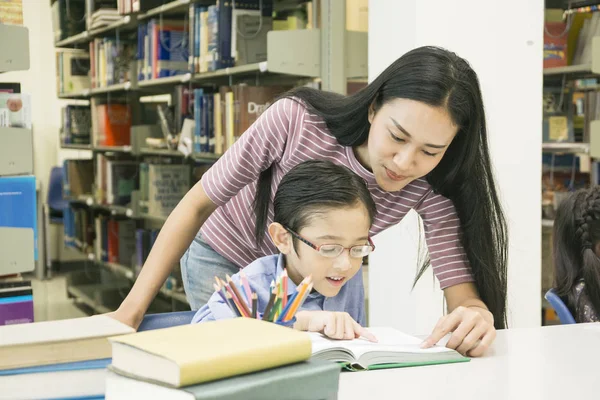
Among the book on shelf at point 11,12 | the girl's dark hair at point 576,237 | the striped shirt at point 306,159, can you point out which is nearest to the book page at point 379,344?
the striped shirt at point 306,159

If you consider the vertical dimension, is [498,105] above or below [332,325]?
above

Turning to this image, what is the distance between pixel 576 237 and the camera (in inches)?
87.4

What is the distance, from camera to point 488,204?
1.56 meters

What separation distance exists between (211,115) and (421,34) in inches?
49.0

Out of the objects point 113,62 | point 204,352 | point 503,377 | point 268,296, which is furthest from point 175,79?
point 204,352

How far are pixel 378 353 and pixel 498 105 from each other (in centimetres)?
189

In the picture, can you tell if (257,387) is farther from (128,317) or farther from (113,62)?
(113,62)

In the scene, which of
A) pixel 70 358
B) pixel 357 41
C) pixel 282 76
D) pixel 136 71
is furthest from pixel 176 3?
pixel 70 358

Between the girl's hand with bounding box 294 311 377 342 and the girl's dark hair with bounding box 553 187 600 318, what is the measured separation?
106 centimetres

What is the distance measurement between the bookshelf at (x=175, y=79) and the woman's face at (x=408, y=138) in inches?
68.6

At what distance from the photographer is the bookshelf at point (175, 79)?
3.22 metres

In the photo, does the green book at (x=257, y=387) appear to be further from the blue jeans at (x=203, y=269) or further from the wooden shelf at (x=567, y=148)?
the wooden shelf at (x=567, y=148)

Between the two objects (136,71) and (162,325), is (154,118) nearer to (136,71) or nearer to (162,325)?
(136,71)

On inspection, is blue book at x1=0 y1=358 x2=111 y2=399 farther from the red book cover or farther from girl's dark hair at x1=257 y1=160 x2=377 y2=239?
the red book cover
